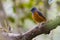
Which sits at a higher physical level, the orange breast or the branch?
the orange breast

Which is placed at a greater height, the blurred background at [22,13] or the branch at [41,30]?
the blurred background at [22,13]

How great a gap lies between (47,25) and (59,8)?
17cm

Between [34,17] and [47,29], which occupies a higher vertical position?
[34,17]

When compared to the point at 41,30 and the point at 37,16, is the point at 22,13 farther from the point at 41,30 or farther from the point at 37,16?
the point at 41,30

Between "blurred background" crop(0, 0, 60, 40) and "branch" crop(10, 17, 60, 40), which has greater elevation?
"blurred background" crop(0, 0, 60, 40)

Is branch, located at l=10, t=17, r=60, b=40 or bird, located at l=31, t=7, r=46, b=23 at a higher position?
bird, located at l=31, t=7, r=46, b=23

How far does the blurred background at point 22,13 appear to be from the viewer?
1462mm

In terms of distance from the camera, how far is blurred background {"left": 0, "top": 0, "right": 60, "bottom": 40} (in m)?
1.46

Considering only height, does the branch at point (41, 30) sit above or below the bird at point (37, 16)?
below

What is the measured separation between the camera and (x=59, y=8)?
4.74ft

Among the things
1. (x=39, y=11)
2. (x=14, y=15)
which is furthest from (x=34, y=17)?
(x=14, y=15)

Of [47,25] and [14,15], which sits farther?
[14,15]

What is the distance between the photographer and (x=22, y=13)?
1551 millimetres

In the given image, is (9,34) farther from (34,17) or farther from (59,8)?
(59,8)
